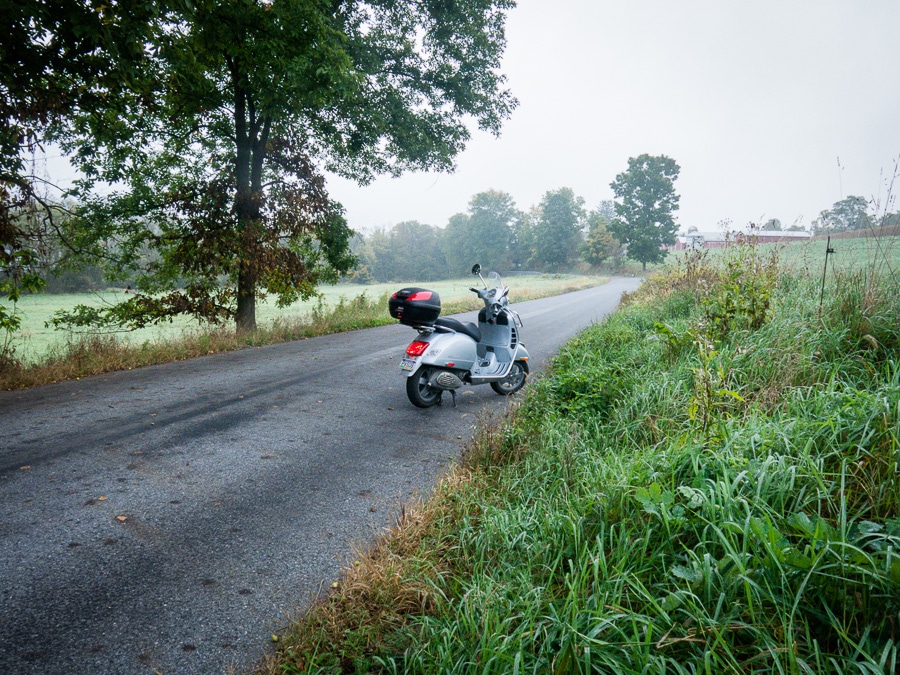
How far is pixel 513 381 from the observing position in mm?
6484

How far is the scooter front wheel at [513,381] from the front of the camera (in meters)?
6.36

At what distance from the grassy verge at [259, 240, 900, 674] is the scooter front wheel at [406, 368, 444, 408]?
6.00 ft

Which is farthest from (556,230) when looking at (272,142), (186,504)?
(186,504)

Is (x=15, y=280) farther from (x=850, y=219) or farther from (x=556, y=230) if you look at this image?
(x=556, y=230)

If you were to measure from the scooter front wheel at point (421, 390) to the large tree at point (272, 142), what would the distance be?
18.2ft

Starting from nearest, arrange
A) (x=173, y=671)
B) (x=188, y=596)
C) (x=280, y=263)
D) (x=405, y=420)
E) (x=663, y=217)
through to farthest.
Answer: (x=173, y=671) < (x=188, y=596) < (x=405, y=420) < (x=280, y=263) < (x=663, y=217)

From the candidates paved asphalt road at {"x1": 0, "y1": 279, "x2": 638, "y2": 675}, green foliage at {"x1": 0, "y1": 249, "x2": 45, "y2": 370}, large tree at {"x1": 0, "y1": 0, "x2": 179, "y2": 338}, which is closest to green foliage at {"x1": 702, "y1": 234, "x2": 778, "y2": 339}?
paved asphalt road at {"x1": 0, "y1": 279, "x2": 638, "y2": 675}

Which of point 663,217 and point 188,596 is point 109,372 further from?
point 663,217

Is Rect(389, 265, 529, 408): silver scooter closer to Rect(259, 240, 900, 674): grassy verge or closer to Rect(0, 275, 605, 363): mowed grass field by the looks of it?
Rect(259, 240, 900, 674): grassy verge

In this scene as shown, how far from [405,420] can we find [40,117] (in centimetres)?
585

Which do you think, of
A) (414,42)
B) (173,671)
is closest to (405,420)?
(173,671)

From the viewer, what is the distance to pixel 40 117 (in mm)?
5602

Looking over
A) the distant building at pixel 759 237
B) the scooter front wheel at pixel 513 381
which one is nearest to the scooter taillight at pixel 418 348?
the scooter front wheel at pixel 513 381

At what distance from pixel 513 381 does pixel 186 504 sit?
433 centimetres
